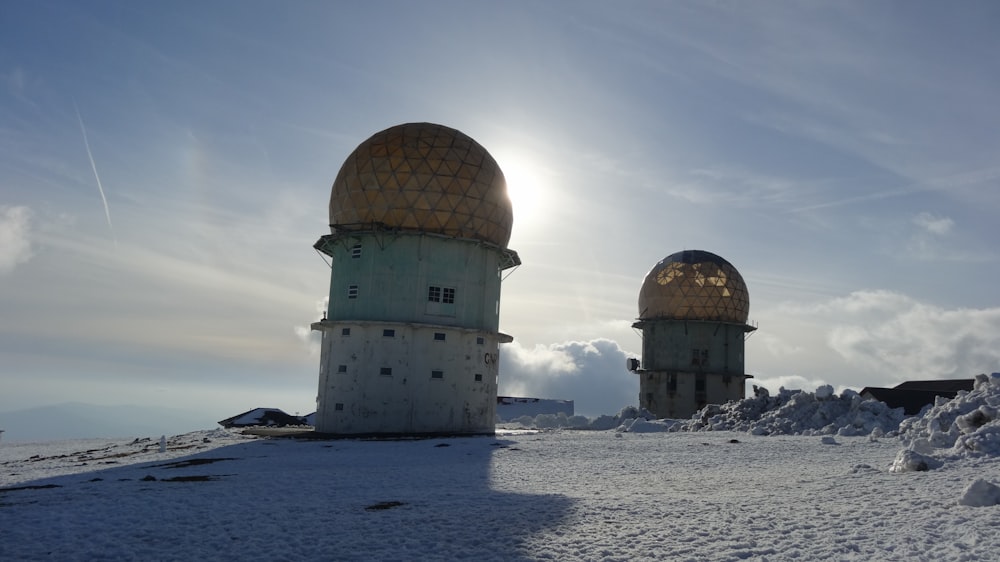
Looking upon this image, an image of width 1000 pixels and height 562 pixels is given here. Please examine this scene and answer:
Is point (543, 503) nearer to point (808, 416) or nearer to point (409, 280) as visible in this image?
point (808, 416)

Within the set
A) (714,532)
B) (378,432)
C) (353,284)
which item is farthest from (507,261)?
(714,532)

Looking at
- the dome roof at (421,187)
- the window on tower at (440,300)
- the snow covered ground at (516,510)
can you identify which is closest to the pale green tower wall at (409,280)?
the window on tower at (440,300)

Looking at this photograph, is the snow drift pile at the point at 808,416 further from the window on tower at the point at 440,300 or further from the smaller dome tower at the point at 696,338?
the smaller dome tower at the point at 696,338

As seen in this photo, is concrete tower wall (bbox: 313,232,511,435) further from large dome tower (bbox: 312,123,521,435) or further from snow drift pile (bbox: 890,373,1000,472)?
snow drift pile (bbox: 890,373,1000,472)

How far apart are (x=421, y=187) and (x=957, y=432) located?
62.3 ft

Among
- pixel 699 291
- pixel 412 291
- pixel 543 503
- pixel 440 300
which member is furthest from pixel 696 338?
pixel 543 503

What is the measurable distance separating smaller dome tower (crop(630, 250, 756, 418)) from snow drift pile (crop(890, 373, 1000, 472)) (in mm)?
24242

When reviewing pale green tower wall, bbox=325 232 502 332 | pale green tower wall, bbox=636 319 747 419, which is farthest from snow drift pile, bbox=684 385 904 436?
pale green tower wall, bbox=636 319 747 419

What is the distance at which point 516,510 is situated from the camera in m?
9.29

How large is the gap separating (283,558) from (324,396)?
20.8 m

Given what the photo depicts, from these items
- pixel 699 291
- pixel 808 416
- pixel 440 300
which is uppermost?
pixel 699 291

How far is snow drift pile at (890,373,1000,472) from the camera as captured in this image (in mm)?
11789

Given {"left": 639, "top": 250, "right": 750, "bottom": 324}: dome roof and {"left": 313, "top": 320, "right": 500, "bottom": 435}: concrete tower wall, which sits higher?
{"left": 639, "top": 250, "right": 750, "bottom": 324}: dome roof

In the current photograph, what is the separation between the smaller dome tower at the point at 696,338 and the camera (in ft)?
146
